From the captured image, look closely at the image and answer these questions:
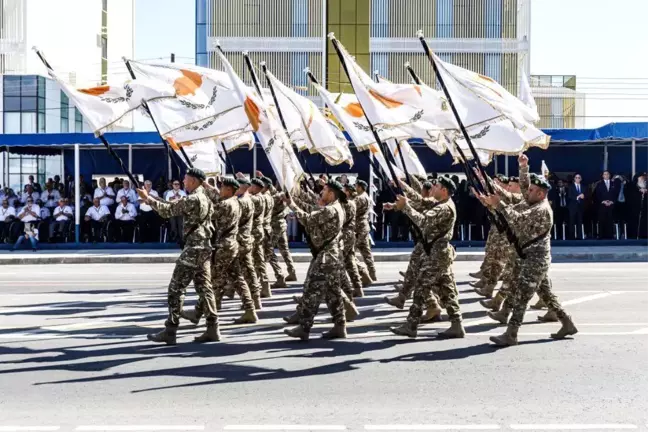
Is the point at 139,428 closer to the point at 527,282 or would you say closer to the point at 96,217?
the point at 527,282

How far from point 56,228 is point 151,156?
14.7 feet

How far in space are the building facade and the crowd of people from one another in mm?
34214

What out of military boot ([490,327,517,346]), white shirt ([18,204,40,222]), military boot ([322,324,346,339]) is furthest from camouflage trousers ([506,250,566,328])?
white shirt ([18,204,40,222])

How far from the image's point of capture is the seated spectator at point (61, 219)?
28.6 m

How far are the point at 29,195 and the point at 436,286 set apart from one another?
757 inches

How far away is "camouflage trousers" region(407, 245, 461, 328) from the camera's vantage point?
11789mm

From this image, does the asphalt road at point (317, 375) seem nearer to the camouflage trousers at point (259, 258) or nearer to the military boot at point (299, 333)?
the military boot at point (299, 333)

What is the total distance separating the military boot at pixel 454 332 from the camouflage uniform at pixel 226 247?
8.96ft

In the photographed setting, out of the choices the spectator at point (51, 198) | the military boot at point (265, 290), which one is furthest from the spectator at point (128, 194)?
the military boot at point (265, 290)

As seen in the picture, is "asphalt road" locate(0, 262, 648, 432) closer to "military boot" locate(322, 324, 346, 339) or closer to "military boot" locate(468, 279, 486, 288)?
"military boot" locate(322, 324, 346, 339)

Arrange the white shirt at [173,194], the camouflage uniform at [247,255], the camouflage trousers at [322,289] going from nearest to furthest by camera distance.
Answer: the camouflage trousers at [322,289] → the camouflage uniform at [247,255] → the white shirt at [173,194]

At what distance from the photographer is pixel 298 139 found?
20562 millimetres

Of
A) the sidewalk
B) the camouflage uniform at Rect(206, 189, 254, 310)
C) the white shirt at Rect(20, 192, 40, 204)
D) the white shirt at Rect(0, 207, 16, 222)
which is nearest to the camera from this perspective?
the camouflage uniform at Rect(206, 189, 254, 310)

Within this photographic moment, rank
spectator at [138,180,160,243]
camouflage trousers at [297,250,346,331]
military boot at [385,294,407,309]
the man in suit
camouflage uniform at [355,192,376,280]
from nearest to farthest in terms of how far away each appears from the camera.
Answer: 1. camouflage trousers at [297,250,346,331]
2. military boot at [385,294,407,309]
3. camouflage uniform at [355,192,376,280]
4. the man in suit
5. spectator at [138,180,160,243]
